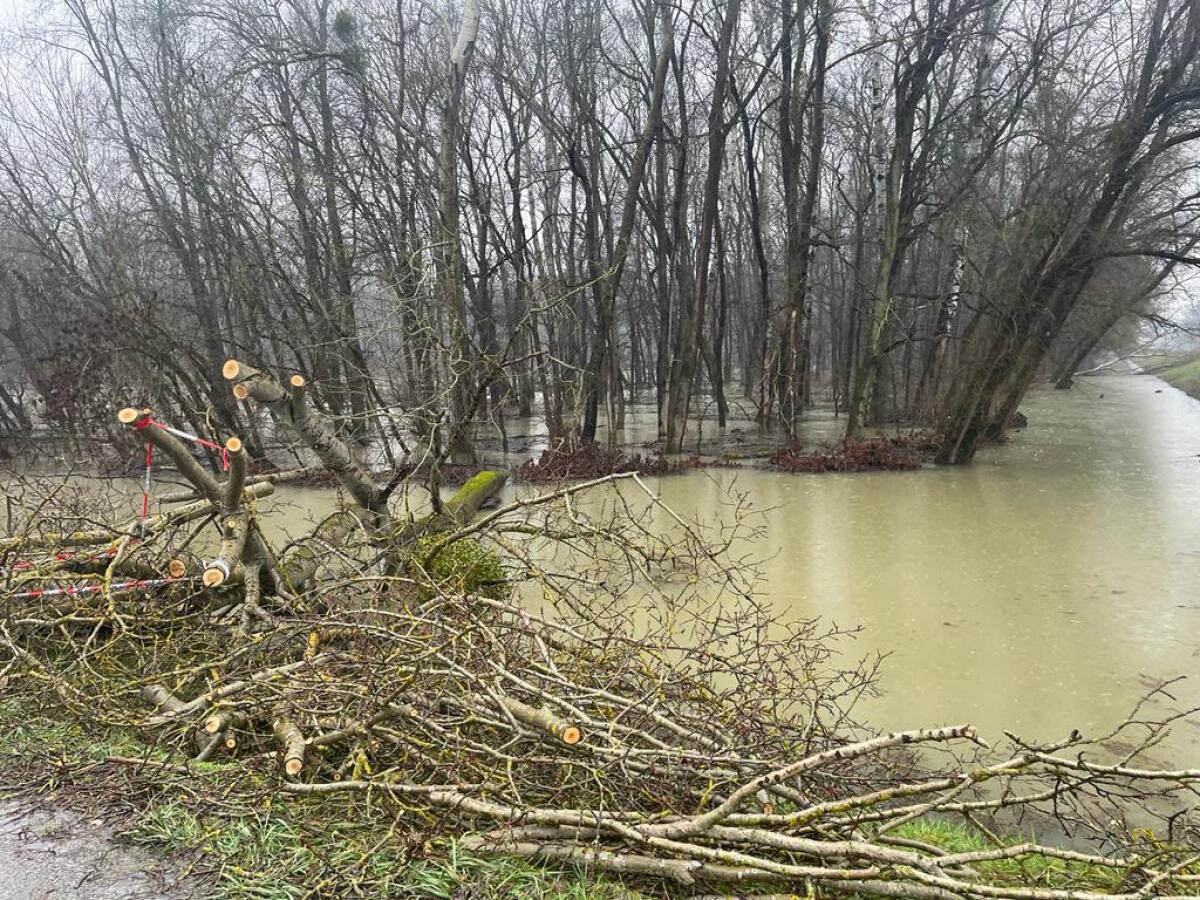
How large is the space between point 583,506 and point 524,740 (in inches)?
385

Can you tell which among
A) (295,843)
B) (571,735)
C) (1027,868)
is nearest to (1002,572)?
(1027,868)

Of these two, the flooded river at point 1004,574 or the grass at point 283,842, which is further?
the flooded river at point 1004,574

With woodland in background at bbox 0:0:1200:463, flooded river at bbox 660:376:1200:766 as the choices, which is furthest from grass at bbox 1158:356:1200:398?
flooded river at bbox 660:376:1200:766

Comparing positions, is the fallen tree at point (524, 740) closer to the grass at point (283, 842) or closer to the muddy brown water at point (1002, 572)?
the grass at point (283, 842)

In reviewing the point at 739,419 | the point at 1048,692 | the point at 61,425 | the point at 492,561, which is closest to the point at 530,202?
the point at 739,419

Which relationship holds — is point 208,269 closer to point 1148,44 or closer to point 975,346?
point 975,346

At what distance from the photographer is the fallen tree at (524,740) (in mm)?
2762

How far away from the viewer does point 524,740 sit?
3467mm

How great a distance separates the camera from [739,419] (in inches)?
1025

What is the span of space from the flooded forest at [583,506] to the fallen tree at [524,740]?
33 mm

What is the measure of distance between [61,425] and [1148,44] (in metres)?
22.7

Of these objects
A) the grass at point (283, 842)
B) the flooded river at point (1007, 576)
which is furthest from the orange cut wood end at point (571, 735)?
the flooded river at point (1007, 576)

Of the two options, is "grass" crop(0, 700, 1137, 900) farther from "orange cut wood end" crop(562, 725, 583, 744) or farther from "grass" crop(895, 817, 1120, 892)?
"orange cut wood end" crop(562, 725, 583, 744)

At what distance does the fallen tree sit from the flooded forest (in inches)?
1.3
